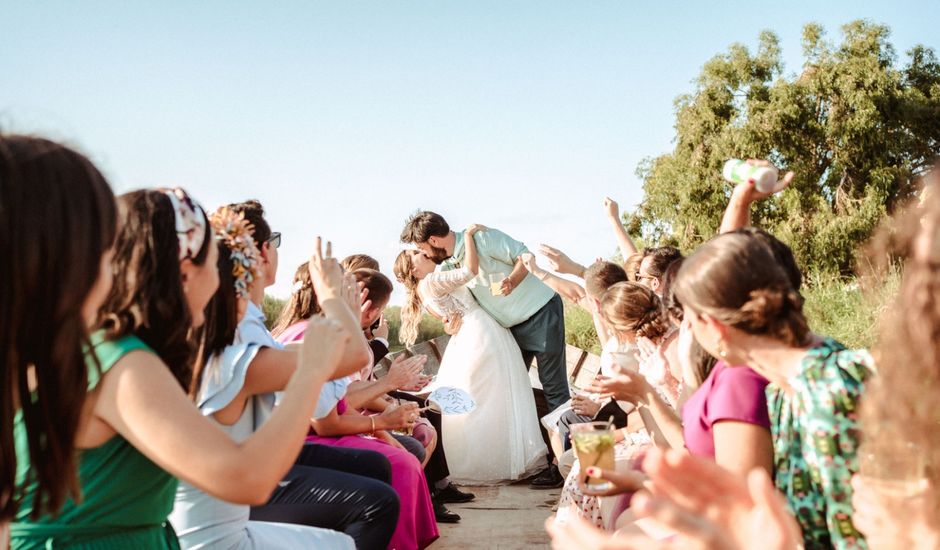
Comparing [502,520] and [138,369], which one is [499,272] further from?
[138,369]

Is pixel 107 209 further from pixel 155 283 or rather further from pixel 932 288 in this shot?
pixel 932 288

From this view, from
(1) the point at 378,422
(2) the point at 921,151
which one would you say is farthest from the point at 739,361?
(2) the point at 921,151

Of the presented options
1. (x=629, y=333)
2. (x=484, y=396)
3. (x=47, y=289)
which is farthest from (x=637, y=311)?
(x=47, y=289)

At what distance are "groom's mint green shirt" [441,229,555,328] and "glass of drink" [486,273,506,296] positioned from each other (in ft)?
0.08

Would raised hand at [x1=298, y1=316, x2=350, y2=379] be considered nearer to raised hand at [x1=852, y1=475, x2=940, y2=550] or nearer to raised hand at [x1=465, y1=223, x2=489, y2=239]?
raised hand at [x1=852, y1=475, x2=940, y2=550]

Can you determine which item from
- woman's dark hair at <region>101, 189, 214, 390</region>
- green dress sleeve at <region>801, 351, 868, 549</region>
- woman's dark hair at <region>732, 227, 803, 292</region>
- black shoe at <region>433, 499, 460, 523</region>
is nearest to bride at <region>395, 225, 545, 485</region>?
black shoe at <region>433, 499, 460, 523</region>

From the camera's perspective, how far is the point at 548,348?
6.72m

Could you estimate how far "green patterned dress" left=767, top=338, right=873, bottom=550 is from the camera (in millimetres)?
1834

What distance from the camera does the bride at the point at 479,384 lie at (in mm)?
6395

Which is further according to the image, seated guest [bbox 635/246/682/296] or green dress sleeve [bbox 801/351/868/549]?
seated guest [bbox 635/246/682/296]

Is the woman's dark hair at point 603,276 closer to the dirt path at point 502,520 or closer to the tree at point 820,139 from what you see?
the dirt path at point 502,520

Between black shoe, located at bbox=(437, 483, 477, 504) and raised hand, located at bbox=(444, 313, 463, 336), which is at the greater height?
raised hand, located at bbox=(444, 313, 463, 336)

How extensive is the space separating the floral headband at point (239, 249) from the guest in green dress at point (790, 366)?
1.34 m

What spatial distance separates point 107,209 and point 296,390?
540 mm
